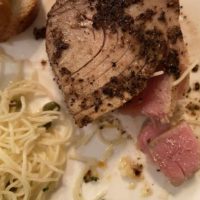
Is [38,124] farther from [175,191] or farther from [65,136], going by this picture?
[175,191]

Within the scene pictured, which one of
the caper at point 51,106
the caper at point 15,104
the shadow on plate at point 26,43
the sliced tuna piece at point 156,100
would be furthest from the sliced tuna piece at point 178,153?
the shadow on plate at point 26,43

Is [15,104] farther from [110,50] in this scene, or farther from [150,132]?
[150,132]

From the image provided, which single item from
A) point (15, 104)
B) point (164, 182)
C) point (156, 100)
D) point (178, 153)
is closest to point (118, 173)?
point (164, 182)

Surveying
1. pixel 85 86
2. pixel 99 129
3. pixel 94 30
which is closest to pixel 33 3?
pixel 94 30

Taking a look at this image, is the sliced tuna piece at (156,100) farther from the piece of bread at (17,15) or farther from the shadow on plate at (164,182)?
the piece of bread at (17,15)

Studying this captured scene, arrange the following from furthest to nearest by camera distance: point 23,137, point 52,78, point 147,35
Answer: point 52,78, point 23,137, point 147,35
